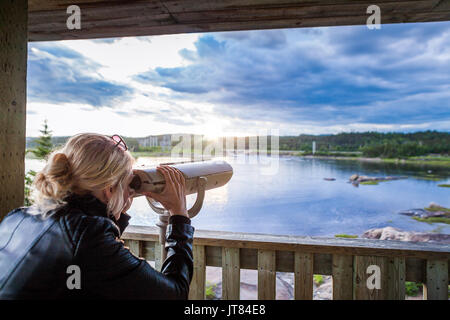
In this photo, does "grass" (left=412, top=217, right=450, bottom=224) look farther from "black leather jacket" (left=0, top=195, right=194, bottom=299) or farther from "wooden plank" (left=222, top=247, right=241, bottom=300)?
"black leather jacket" (left=0, top=195, right=194, bottom=299)

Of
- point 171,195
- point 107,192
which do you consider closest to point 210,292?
point 171,195

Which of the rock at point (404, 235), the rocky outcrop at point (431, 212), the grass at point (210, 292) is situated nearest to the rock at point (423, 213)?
the rocky outcrop at point (431, 212)

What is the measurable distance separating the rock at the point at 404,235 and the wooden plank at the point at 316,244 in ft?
2.77

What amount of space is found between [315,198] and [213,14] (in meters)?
2.28

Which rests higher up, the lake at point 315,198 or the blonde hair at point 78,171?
the blonde hair at point 78,171

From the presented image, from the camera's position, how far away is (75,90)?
2.51 metres

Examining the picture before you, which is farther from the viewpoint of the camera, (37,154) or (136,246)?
(37,154)

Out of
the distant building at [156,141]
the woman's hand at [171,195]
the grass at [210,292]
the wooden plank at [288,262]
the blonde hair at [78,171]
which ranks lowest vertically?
the grass at [210,292]

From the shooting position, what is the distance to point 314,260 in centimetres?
125

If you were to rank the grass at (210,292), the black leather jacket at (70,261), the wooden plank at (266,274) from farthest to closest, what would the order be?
1. the grass at (210,292)
2. the wooden plank at (266,274)
3. the black leather jacket at (70,261)

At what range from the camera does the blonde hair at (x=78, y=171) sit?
0.63 metres

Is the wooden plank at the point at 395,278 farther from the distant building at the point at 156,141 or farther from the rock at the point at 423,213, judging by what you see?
the rock at the point at 423,213

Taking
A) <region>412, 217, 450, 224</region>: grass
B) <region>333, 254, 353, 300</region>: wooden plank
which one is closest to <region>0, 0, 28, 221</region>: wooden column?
<region>333, 254, 353, 300</region>: wooden plank

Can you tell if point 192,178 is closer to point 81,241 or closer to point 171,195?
point 171,195
